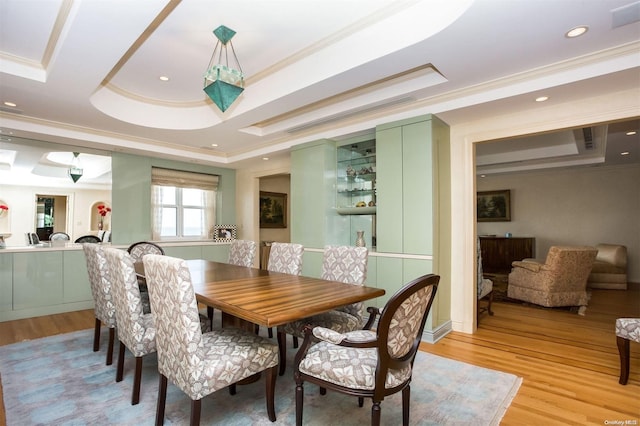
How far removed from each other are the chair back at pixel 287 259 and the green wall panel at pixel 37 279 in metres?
3.28

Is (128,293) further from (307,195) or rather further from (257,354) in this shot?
(307,195)

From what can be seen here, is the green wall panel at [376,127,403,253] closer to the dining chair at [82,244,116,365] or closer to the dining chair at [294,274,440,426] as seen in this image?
the dining chair at [294,274,440,426]

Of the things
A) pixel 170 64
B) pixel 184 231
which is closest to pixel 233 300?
pixel 170 64

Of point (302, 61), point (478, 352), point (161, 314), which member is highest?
point (302, 61)

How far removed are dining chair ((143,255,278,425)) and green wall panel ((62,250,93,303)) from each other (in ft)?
11.8

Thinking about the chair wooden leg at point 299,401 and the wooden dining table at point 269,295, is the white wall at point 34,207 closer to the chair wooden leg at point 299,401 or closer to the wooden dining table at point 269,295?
the wooden dining table at point 269,295

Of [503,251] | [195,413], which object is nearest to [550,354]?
[195,413]

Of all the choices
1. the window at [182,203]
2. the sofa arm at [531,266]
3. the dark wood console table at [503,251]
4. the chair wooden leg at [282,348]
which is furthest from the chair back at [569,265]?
the window at [182,203]

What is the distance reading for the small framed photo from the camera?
6.26 meters

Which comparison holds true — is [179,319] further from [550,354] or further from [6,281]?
[6,281]

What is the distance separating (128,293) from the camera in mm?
2125

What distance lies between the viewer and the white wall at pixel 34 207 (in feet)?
17.9

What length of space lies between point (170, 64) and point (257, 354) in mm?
2864

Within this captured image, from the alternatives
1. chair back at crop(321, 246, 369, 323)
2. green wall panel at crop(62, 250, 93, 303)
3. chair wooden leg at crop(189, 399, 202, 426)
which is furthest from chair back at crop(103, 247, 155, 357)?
green wall panel at crop(62, 250, 93, 303)
